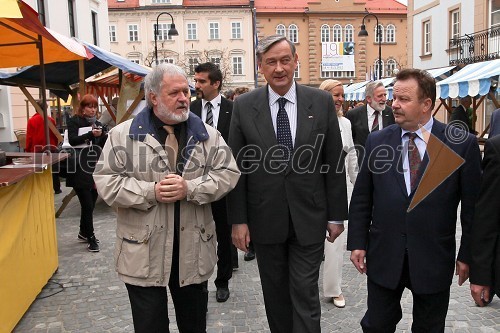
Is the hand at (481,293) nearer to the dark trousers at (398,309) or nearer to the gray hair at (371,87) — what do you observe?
the dark trousers at (398,309)

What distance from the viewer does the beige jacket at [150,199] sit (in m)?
2.79

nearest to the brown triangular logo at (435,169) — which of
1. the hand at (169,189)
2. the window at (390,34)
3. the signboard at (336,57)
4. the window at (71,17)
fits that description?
the hand at (169,189)

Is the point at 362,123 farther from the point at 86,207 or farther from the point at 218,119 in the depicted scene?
the point at 86,207

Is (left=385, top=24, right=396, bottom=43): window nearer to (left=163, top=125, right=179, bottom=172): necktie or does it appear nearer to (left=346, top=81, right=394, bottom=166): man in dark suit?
(left=346, top=81, right=394, bottom=166): man in dark suit

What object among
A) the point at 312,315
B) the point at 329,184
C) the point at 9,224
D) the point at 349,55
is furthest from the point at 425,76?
the point at 349,55

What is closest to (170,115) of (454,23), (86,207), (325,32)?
(86,207)

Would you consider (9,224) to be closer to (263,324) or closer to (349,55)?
(263,324)

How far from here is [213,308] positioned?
170 inches

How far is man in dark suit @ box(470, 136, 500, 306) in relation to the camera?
2.15 metres


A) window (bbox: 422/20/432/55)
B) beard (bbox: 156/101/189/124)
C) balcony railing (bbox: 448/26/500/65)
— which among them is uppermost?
window (bbox: 422/20/432/55)

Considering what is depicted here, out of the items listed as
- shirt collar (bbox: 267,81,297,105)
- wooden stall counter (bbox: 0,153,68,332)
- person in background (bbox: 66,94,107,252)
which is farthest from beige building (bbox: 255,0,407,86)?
shirt collar (bbox: 267,81,297,105)

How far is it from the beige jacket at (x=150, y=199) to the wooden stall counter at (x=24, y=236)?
1.09 metres

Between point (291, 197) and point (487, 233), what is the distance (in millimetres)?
1161

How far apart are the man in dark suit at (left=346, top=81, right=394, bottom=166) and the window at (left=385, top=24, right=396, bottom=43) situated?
2212 inches
